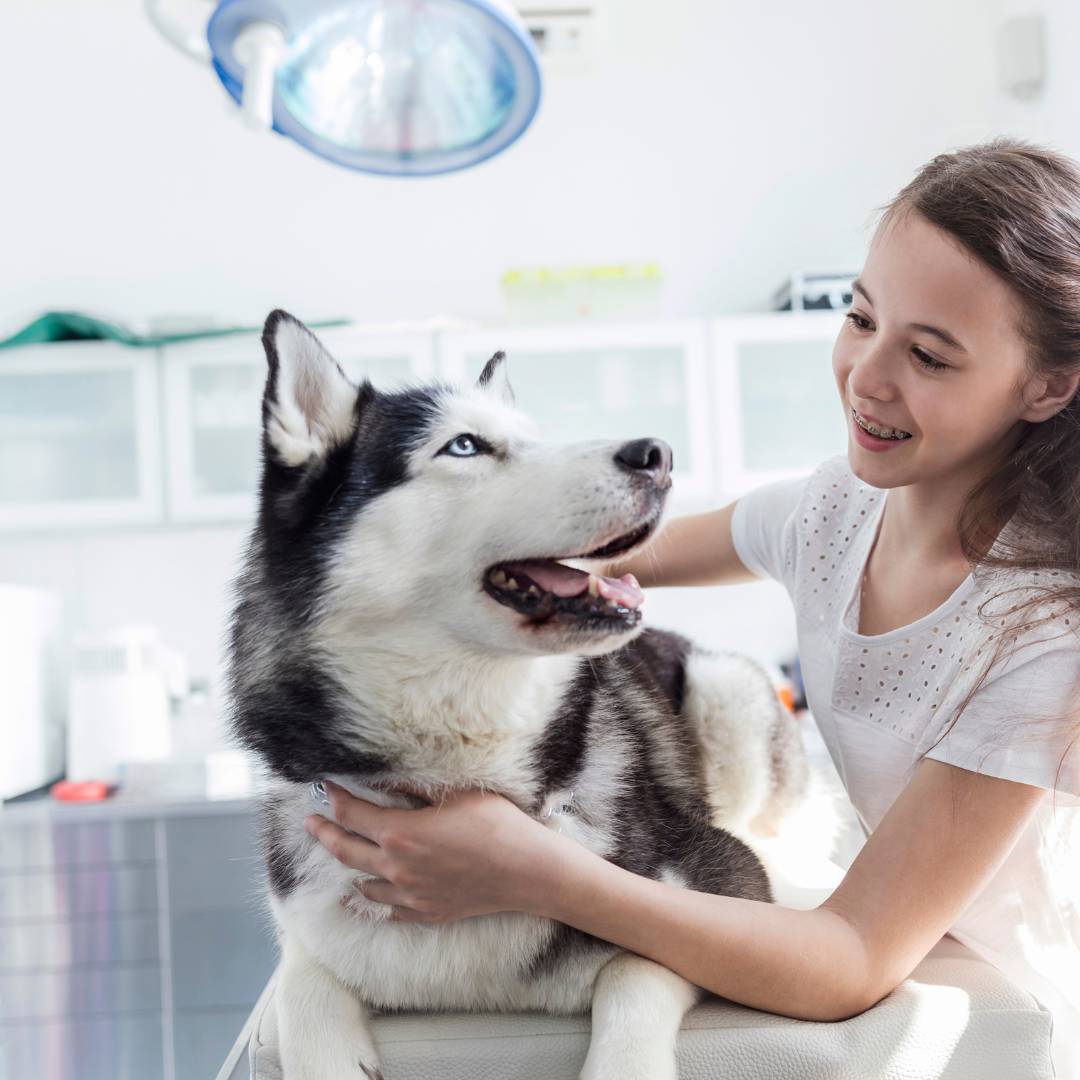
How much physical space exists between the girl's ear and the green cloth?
2.63 meters

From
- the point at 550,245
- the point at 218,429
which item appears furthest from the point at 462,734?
the point at 550,245

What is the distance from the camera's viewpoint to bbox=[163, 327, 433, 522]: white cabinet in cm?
321

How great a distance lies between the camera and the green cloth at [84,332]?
3.18 m

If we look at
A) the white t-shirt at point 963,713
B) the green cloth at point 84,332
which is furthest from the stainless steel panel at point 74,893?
the white t-shirt at point 963,713

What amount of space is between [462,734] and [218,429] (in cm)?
254

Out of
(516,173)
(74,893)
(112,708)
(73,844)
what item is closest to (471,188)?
(516,173)

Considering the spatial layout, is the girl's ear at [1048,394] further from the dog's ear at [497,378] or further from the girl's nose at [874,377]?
the dog's ear at [497,378]

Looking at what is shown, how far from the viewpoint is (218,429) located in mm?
3248

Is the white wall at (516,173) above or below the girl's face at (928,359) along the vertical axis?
above

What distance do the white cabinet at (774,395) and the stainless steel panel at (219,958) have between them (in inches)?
77.0

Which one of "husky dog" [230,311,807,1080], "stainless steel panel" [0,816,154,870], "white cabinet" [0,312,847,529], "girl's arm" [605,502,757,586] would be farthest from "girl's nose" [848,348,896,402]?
"stainless steel panel" [0,816,154,870]

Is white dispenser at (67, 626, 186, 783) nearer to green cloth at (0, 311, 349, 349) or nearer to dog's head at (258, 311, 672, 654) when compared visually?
green cloth at (0, 311, 349, 349)

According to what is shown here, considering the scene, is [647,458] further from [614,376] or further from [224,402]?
[224,402]

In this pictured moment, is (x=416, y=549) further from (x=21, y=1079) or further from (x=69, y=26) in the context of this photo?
(x=69, y=26)
